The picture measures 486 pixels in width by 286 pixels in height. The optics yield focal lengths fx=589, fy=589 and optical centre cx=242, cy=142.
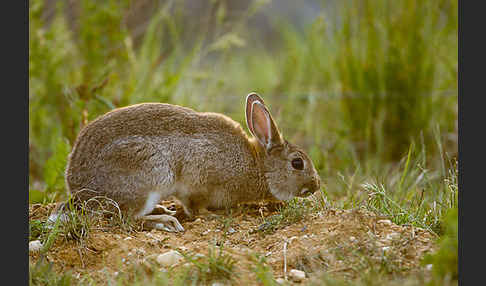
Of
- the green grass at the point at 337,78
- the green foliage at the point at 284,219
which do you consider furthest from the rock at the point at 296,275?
the green grass at the point at 337,78

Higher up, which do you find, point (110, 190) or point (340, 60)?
point (340, 60)

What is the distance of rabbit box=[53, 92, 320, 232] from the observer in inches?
170

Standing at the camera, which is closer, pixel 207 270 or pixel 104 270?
pixel 207 270

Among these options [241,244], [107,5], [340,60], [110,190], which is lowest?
[241,244]

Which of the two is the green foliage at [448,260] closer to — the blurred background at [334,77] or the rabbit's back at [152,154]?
the rabbit's back at [152,154]

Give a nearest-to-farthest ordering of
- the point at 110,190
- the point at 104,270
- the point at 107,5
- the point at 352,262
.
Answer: the point at 352,262 < the point at 104,270 < the point at 110,190 < the point at 107,5

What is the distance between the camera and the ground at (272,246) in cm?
326

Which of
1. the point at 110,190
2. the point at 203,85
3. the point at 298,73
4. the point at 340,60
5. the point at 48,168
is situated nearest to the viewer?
the point at 110,190

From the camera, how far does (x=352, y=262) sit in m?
3.21

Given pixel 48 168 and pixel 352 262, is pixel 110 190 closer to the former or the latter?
pixel 48 168

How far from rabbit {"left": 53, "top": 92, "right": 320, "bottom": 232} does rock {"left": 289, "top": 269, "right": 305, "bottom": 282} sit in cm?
121

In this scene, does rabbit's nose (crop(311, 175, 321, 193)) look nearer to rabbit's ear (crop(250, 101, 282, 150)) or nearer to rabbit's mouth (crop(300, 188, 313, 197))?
rabbit's mouth (crop(300, 188, 313, 197))

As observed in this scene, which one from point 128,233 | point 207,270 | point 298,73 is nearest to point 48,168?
point 128,233

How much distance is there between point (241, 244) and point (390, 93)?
136 inches
